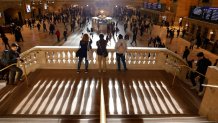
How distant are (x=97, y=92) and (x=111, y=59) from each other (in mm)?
2166

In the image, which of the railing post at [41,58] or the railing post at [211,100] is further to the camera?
the railing post at [41,58]

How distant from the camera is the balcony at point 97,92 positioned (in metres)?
4.23

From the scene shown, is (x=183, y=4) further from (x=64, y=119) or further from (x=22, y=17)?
(x=64, y=119)

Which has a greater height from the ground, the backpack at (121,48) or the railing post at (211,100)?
the backpack at (121,48)

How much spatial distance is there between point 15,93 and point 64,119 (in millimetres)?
2227

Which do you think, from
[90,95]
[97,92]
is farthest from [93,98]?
[97,92]

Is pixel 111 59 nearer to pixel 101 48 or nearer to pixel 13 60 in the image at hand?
pixel 101 48

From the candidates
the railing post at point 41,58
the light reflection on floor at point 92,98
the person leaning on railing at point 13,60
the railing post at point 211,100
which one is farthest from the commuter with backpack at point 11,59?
the railing post at point 211,100

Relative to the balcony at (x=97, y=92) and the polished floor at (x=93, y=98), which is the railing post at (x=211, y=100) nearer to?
the balcony at (x=97, y=92)

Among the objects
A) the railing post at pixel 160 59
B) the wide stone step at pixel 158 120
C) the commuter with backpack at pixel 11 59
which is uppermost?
the commuter with backpack at pixel 11 59

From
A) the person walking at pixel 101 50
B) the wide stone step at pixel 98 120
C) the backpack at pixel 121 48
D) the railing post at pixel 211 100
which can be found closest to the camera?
the wide stone step at pixel 98 120

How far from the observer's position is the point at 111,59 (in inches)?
293

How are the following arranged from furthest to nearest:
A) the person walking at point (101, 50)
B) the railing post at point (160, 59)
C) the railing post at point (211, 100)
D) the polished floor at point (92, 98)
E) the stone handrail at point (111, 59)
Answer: the railing post at point (160, 59) < the stone handrail at point (111, 59) < the person walking at point (101, 50) < the polished floor at point (92, 98) < the railing post at point (211, 100)

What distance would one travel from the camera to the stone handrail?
287 inches
